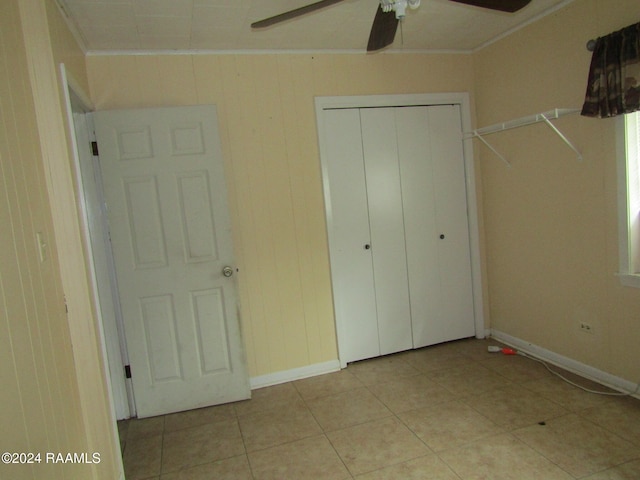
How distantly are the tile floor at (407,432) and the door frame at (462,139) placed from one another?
617 mm

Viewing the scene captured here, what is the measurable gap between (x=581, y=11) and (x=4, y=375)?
3209mm

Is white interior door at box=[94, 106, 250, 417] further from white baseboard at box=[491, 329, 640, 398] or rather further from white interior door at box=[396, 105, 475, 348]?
white baseboard at box=[491, 329, 640, 398]

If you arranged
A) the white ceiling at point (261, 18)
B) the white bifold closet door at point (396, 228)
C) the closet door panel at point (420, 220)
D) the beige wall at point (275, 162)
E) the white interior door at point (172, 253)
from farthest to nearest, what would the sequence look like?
the closet door panel at point (420, 220) < the white bifold closet door at point (396, 228) < the beige wall at point (275, 162) < the white interior door at point (172, 253) < the white ceiling at point (261, 18)

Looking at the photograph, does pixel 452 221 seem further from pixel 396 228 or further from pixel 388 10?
pixel 388 10

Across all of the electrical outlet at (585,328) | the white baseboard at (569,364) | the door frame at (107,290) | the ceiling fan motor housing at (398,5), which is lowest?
the white baseboard at (569,364)

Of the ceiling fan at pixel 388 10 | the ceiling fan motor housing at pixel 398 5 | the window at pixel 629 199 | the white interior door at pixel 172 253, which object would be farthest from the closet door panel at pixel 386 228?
the ceiling fan motor housing at pixel 398 5

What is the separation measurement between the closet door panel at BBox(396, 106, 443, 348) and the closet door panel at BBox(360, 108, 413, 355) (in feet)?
0.20

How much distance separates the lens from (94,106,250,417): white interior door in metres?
2.66

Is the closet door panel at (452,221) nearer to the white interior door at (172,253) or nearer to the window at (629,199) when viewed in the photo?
the window at (629,199)

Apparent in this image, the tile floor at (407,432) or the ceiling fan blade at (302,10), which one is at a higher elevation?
the ceiling fan blade at (302,10)

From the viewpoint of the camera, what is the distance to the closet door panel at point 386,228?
324 cm

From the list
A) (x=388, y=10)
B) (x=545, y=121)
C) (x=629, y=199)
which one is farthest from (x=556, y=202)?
(x=388, y=10)

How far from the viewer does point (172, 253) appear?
274 cm

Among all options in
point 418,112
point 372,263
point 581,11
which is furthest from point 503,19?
point 372,263
